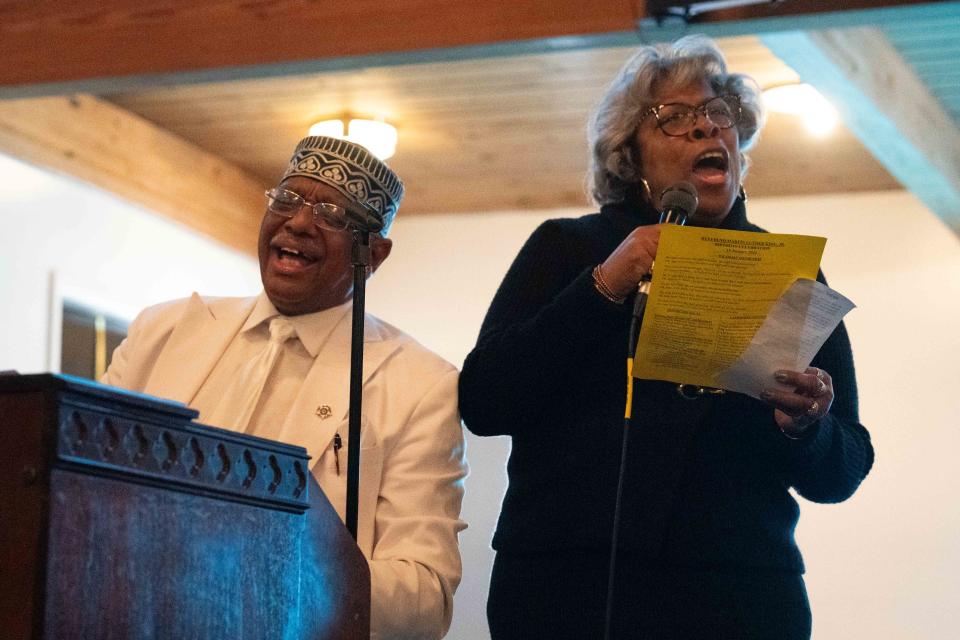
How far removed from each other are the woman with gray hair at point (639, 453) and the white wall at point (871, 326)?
13.3ft

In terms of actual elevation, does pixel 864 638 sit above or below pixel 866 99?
below

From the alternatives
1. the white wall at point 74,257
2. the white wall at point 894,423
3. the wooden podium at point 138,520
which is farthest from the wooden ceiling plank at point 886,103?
the white wall at point 74,257

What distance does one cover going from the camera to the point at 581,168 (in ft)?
22.5

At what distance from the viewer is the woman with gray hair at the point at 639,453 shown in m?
2.02

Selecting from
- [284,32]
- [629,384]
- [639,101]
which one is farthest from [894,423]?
[629,384]

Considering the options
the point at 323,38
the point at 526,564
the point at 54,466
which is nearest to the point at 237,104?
the point at 323,38

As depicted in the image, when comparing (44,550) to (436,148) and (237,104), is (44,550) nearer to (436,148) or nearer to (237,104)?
(237,104)

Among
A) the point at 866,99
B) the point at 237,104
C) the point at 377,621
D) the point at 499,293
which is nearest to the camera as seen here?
the point at 377,621

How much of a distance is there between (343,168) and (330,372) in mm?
367

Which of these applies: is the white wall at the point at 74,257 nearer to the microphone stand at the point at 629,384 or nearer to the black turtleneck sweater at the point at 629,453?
the black turtleneck sweater at the point at 629,453

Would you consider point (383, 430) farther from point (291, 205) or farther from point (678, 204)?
point (678, 204)

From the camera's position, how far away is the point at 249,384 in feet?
7.74

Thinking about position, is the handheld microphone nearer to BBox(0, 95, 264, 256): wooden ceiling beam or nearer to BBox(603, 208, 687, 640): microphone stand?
BBox(603, 208, 687, 640): microphone stand

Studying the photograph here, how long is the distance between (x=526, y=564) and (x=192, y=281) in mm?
5115
